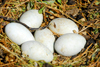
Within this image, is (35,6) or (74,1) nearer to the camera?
(35,6)

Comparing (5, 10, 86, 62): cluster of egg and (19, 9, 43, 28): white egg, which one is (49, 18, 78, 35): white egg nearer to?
(5, 10, 86, 62): cluster of egg

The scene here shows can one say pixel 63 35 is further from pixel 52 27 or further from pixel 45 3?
pixel 45 3

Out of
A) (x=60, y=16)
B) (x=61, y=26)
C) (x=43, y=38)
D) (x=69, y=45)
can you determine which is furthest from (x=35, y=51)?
(x=60, y=16)

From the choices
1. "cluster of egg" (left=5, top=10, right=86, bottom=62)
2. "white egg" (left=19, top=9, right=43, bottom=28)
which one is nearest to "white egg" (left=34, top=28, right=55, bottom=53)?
"cluster of egg" (left=5, top=10, right=86, bottom=62)

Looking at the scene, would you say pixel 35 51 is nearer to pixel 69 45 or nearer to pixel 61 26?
pixel 69 45

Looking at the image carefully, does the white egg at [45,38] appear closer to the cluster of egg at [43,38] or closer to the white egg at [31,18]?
the cluster of egg at [43,38]

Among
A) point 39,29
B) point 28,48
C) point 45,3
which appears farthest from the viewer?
point 45,3

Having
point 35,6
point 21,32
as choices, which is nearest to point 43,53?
point 21,32
